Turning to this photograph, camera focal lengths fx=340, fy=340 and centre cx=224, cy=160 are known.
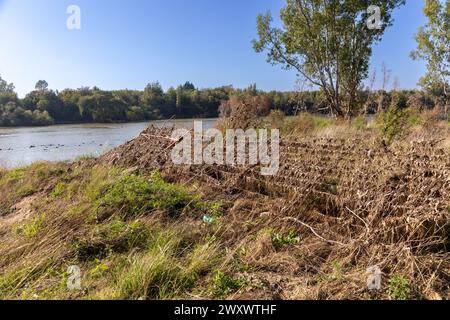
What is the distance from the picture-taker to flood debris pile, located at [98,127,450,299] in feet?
7.88

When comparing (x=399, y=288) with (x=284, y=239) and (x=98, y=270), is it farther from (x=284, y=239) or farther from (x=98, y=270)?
(x=98, y=270)

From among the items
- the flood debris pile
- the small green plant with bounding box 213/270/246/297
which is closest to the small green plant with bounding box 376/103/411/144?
the flood debris pile

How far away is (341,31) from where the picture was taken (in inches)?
442

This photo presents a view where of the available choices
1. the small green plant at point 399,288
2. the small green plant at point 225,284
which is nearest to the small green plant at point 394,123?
the small green plant at point 399,288

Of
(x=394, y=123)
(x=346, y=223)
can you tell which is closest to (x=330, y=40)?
(x=394, y=123)

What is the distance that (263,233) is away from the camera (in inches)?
126

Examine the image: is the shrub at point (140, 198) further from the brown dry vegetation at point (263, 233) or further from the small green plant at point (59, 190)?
the small green plant at point (59, 190)

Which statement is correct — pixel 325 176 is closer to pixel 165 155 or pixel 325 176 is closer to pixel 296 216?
pixel 296 216

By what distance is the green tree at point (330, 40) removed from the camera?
1108 centimetres

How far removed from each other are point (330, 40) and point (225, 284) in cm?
1076

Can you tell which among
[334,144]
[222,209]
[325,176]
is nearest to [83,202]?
[222,209]

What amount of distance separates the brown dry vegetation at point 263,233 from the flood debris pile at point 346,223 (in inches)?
0.4
